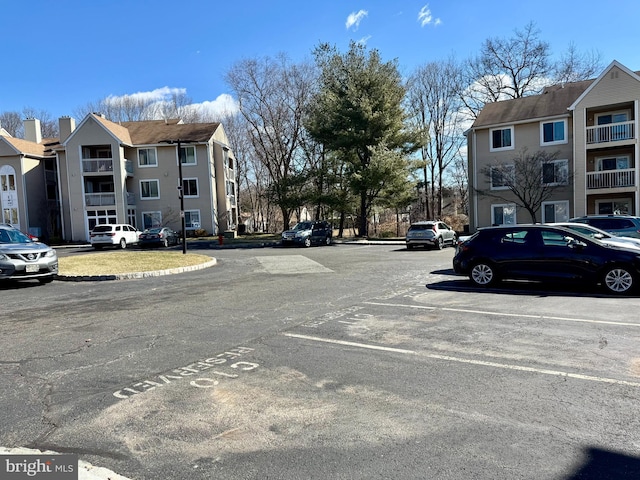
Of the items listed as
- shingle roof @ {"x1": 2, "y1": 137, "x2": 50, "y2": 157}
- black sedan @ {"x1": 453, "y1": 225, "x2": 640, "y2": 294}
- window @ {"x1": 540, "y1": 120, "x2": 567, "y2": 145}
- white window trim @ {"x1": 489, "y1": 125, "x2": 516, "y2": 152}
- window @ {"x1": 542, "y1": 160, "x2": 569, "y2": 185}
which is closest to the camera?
black sedan @ {"x1": 453, "y1": 225, "x2": 640, "y2": 294}

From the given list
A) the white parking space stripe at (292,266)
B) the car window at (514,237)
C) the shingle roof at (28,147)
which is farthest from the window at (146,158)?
the car window at (514,237)

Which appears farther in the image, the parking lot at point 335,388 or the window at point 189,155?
the window at point 189,155

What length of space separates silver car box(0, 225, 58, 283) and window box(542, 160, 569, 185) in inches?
1183

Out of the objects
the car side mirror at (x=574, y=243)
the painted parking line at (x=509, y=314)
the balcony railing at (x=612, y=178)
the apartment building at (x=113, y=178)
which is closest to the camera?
the painted parking line at (x=509, y=314)

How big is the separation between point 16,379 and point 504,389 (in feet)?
18.2

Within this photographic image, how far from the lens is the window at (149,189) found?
4241 cm

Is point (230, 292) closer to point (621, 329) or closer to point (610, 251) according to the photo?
point (621, 329)

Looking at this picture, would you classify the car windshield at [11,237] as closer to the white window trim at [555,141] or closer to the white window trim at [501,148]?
the white window trim at [501,148]

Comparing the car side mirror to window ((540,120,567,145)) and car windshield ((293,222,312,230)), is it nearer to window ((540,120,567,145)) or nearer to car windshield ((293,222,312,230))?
car windshield ((293,222,312,230))

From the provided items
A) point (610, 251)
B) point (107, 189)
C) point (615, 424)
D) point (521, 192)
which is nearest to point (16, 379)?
point (615, 424)

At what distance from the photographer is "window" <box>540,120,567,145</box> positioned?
30.9 metres

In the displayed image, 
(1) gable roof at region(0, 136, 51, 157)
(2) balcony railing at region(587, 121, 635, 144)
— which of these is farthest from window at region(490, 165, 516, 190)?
(1) gable roof at region(0, 136, 51, 157)

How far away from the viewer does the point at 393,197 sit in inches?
1437

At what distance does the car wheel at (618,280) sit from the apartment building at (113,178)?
36.5 metres
